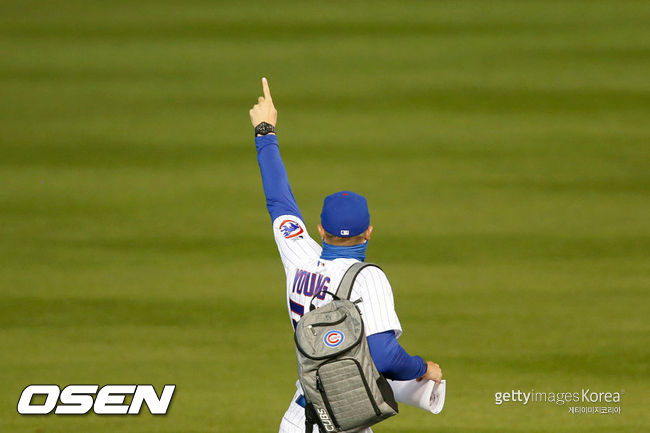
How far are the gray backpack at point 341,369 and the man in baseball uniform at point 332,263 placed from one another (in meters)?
0.05

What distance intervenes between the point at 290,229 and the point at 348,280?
416mm

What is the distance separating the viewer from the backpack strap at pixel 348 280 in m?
2.57

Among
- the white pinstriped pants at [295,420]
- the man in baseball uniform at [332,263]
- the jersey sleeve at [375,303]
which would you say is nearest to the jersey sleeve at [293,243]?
the man in baseball uniform at [332,263]

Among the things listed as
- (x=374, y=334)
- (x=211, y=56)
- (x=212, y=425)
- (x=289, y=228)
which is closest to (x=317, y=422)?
(x=374, y=334)

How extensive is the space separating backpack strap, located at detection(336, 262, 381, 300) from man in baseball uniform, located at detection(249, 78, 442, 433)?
19 mm

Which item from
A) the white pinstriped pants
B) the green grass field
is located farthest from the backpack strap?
the green grass field

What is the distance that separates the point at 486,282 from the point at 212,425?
199 centimetres

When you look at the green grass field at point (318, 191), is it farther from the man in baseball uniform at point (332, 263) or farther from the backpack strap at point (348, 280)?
the backpack strap at point (348, 280)

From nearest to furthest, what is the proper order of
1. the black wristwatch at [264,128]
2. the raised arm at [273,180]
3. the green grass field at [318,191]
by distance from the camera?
the raised arm at [273,180] → the black wristwatch at [264,128] → the green grass field at [318,191]

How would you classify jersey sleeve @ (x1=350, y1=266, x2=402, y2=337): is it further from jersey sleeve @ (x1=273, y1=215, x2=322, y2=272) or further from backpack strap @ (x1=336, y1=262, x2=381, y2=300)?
jersey sleeve @ (x1=273, y1=215, x2=322, y2=272)

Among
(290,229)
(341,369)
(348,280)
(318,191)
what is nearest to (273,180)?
(290,229)

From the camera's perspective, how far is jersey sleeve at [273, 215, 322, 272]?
9.36 feet

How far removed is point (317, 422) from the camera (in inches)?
103

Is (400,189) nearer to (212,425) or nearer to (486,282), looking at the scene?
(486,282)
